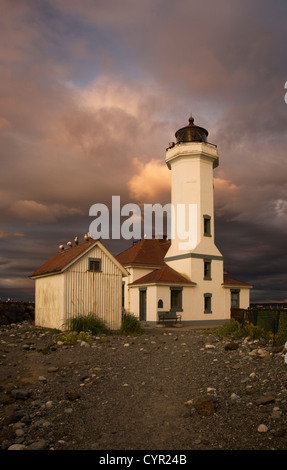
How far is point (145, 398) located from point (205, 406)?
1673 mm

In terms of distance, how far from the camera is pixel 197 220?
101ft

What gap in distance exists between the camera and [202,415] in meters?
7.89

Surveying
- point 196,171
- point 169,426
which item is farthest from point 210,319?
point 169,426

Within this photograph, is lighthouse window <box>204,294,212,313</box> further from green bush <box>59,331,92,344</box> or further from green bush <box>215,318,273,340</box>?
green bush <box>59,331,92,344</box>

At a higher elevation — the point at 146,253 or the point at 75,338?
the point at 146,253

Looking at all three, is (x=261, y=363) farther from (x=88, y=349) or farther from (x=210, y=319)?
(x=210, y=319)

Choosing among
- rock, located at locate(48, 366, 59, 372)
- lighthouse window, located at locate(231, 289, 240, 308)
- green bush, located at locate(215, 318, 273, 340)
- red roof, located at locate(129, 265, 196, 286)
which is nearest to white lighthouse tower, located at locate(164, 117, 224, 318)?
red roof, located at locate(129, 265, 196, 286)

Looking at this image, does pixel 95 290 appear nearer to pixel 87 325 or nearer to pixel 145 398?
pixel 87 325

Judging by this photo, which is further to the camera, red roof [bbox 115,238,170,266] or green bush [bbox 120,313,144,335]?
red roof [bbox 115,238,170,266]

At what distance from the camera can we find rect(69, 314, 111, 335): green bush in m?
18.8

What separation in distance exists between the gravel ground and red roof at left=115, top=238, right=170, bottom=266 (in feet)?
56.6

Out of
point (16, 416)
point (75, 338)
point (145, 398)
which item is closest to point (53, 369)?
point (16, 416)

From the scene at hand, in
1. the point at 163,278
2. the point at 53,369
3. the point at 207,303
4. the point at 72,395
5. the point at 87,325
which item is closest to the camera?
the point at 72,395

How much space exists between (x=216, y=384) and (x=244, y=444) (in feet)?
11.1
